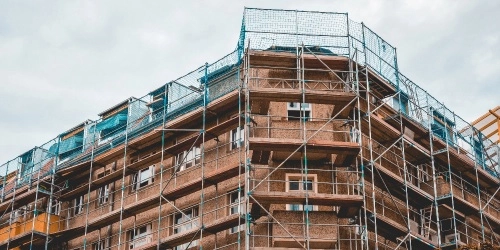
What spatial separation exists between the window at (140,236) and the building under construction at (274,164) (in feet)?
0.21

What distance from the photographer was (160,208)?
126 ft

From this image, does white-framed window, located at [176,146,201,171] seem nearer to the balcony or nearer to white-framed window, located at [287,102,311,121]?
white-framed window, located at [287,102,311,121]

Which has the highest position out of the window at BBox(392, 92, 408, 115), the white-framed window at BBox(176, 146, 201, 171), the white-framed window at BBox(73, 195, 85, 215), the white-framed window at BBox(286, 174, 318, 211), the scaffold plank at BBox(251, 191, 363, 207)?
the window at BBox(392, 92, 408, 115)

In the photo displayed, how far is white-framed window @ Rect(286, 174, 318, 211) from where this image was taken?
36.2 metres

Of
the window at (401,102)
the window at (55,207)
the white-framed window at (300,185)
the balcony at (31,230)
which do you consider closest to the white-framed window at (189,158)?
the white-framed window at (300,185)

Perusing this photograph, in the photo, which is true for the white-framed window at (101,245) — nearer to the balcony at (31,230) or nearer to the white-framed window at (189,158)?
the balcony at (31,230)

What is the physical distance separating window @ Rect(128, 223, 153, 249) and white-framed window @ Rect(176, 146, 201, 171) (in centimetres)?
284

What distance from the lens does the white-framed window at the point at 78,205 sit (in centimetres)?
4441

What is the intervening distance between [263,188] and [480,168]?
510 inches

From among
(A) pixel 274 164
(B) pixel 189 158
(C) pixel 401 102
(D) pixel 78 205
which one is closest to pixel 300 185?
(A) pixel 274 164

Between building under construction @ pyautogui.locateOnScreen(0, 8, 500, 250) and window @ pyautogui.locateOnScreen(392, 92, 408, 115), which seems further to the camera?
window @ pyautogui.locateOnScreen(392, 92, 408, 115)

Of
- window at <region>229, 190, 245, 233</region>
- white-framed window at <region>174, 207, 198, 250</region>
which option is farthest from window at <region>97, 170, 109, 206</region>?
window at <region>229, 190, 245, 233</region>

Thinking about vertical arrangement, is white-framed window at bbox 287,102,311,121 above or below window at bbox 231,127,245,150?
above

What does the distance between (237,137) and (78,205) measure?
9.82m
